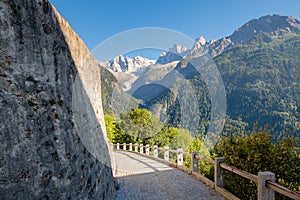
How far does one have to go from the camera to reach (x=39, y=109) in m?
2.13

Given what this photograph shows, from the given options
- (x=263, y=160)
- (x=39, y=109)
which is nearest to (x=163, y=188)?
(x=263, y=160)

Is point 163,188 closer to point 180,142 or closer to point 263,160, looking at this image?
point 263,160

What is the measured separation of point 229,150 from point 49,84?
476cm

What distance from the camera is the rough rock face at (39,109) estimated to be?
1809mm

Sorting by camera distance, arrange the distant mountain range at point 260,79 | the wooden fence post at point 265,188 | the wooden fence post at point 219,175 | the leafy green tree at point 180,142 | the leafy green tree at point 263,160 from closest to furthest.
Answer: the wooden fence post at point 265,188 < the leafy green tree at point 263,160 < the wooden fence post at point 219,175 < the leafy green tree at point 180,142 < the distant mountain range at point 260,79

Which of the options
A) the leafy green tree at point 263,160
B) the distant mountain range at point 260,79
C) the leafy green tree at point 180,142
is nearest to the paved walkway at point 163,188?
the leafy green tree at point 263,160

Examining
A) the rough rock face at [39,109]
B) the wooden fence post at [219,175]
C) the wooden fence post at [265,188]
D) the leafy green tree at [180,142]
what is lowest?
the leafy green tree at [180,142]

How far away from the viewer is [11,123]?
181 centimetres

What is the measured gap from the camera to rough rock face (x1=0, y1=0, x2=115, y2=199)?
1809 mm

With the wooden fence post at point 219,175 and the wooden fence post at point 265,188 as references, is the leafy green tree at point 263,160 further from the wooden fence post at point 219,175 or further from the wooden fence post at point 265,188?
the wooden fence post at point 265,188

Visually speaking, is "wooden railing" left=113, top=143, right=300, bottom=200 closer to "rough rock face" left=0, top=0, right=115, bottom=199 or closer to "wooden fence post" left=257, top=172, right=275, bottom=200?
"wooden fence post" left=257, top=172, right=275, bottom=200

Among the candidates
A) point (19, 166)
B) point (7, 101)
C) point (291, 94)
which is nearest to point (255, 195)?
point (19, 166)

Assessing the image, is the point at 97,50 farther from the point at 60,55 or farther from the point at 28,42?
the point at 28,42

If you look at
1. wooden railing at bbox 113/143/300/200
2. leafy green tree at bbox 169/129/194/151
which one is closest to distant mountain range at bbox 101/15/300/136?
leafy green tree at bbox 169/129/194/151
